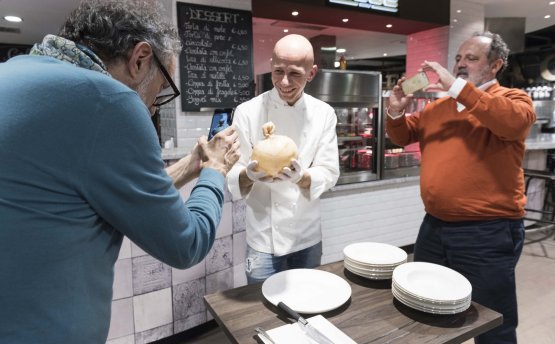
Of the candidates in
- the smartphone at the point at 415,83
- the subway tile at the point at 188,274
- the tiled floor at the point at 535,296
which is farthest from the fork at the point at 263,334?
the tiled floor at the point at 535,296

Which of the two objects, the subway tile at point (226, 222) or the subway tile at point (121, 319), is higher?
the subway tile at point (226, 222)

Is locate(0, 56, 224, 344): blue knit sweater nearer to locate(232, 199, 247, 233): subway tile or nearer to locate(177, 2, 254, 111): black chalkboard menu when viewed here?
locate(232, 199, 247, 233): subway tile

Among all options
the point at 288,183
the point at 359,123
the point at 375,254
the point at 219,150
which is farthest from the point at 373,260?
the point at 359,123

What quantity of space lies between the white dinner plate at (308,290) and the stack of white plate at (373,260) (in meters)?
0.10

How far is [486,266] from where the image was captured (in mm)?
1713

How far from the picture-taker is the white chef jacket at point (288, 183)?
66.4 inches

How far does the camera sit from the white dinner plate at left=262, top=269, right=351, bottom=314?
1096 mm

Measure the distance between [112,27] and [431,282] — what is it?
46.9 inches

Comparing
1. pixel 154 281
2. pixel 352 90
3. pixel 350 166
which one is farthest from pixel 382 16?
pixel 154 281

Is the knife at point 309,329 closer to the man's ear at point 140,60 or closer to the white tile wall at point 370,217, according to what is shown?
the man's ear at point 140,60

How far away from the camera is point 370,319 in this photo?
41.9 inches

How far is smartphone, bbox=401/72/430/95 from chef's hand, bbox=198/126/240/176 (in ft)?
4.03

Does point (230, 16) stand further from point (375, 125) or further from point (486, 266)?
point (486, 266)

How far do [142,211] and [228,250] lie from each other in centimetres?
196
